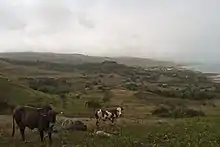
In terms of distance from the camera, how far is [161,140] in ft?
80.8

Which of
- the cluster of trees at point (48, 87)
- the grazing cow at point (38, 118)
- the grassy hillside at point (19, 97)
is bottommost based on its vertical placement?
the cluster of trees at point (48, 87)

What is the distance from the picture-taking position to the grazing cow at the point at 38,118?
80.0ft

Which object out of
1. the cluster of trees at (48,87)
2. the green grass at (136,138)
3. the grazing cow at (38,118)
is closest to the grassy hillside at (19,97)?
the cluster of trees at (48,87)

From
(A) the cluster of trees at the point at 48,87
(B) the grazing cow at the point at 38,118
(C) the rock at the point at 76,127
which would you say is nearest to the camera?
(B) the grazing cow at the point at 38,118

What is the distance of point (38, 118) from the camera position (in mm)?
24719

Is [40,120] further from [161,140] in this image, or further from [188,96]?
[188,96]

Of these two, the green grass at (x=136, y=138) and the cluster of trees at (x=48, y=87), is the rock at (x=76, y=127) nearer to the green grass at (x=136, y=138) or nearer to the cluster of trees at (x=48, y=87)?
the green grass at (x=136, y=138)

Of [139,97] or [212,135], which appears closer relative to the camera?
[212,135]

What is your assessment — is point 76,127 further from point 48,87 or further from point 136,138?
point 48,87

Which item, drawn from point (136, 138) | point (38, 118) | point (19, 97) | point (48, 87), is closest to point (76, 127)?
point (38, 118)

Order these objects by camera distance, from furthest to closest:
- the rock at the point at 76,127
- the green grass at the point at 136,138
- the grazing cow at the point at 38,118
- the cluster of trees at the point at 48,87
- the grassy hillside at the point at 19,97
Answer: the cluster of trees at the point at 48,87 < the grassy hillside at the point at 19,97 < the rock at the point at 76,127 < the grazing cow at the point at 38,118 < the green grass at the point at 136,138

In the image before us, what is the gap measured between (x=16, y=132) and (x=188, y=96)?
50466 mm

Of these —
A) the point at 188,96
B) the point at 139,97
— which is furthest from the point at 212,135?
the point at 188,96

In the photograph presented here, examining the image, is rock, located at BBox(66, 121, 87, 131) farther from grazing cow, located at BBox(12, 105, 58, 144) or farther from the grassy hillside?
the grassy hillside
